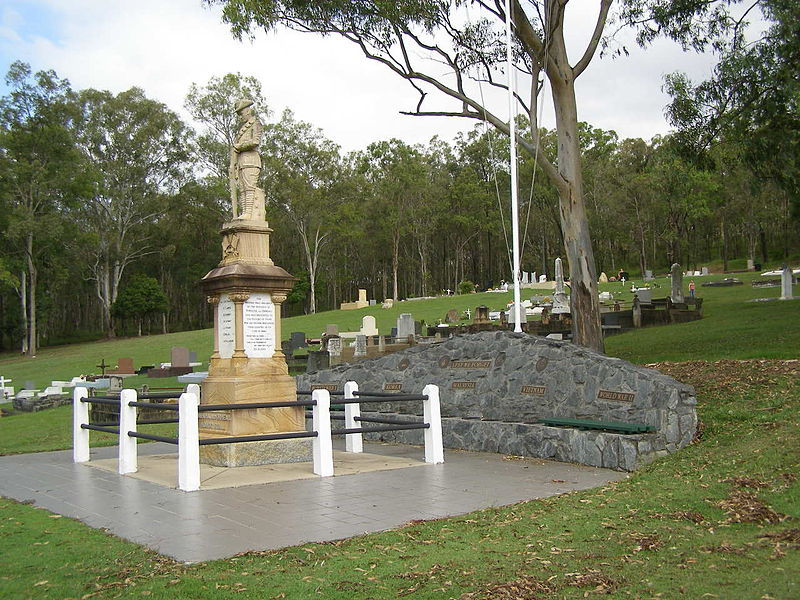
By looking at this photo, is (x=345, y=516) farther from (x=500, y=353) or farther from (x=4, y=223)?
(x=4, y=223)

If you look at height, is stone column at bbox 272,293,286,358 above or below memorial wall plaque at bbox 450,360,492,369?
above

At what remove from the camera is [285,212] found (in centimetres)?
6406

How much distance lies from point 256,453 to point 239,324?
1.95 metres

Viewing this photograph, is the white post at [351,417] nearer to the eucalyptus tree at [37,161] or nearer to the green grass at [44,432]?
the green grass at [44,432]

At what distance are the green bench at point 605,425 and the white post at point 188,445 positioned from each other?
17.0 ft

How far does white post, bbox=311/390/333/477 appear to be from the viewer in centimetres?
1020

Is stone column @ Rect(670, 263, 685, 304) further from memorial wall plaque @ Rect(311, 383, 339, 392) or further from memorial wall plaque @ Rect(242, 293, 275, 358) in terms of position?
memorial wall plaque @ Rect(242, 293, 275, 358)

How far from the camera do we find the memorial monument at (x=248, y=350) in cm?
1141

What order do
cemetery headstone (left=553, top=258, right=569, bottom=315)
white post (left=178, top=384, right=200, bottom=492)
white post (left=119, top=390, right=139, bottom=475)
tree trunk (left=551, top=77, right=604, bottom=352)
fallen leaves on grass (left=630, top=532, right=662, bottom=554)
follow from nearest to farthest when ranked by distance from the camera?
fallen leaves on grass (left=630, top=532, right=662, bottom=554) < white post (left=178, top=384, right=200, bottom=492) < white post (left=119, top=390, right=139, bottom=475) < tree trunk (left=551, top=77, right=604, bottom=352) < cemetery headstone (left=553, top=258, right=569, bottom=315)

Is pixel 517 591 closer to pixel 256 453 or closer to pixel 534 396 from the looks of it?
pixel 256 453

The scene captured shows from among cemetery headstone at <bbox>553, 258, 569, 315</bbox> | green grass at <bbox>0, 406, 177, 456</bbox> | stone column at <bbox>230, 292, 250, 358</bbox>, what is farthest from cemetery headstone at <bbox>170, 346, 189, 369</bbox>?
stone column at <bbox>230, 292, 250, 358</bbox>

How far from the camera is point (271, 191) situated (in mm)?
61469

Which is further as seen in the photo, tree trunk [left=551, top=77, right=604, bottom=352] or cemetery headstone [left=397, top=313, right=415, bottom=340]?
cemetery headstone [left=397, top=313, right=415, bottom=340]

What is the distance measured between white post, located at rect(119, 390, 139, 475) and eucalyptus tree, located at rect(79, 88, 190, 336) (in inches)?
1978
